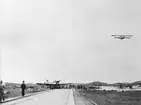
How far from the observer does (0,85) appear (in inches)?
1048

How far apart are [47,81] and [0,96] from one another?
170697mm

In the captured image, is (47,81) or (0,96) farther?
(47,81)

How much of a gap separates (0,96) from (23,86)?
1126cm

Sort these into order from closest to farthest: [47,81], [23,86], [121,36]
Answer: [121,36]
[23,86]
[47,81]

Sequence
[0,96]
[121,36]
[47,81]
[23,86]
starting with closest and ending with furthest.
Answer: [0,96], [121,36], [23,86], [47,81]

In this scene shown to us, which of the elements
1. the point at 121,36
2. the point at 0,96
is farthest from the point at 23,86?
the point at 121,36

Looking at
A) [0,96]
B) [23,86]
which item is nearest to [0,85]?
[0,96]

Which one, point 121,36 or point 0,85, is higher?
point 121,36

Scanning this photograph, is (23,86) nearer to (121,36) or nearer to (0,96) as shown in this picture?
(0,96)

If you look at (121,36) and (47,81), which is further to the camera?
(47,81)

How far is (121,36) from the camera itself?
30.3 metres

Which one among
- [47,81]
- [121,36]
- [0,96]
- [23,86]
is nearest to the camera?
[0,96]

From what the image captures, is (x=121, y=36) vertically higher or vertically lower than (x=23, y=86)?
higher

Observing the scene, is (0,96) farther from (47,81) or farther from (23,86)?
(47,81)
